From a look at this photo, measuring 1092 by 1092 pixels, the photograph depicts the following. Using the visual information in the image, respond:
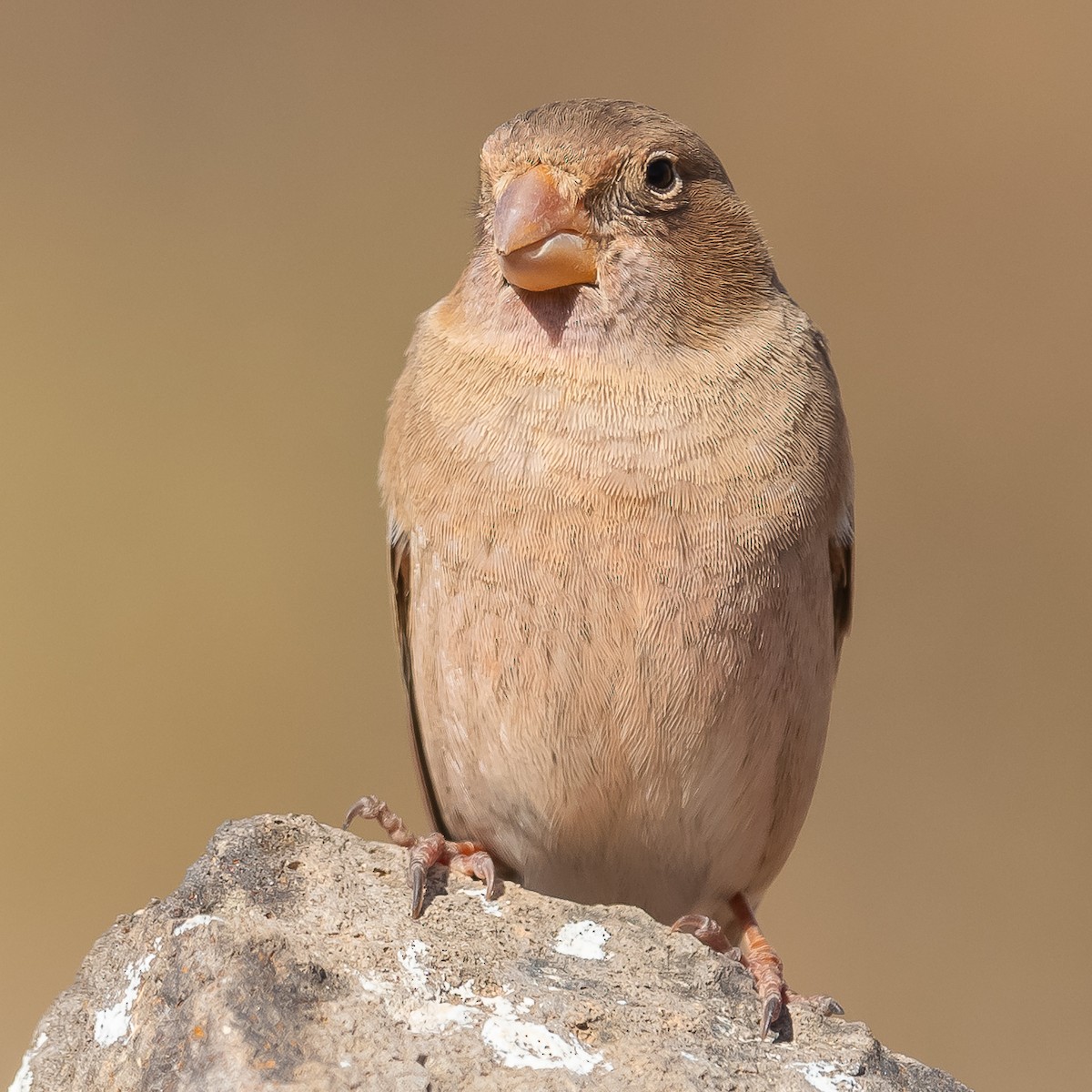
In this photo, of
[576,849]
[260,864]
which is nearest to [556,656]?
[576,849]

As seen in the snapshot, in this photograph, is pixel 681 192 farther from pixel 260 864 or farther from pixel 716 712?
pixel 260 864

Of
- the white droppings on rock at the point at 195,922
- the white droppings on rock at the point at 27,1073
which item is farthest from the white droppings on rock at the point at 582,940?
the white droppings on rock at the point at 27,1073

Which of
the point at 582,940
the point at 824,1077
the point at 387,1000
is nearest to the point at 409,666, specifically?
the point at 582,940

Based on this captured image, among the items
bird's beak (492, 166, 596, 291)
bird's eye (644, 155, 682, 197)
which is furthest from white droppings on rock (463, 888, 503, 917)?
bird's eye (644, 155, 682, 197)

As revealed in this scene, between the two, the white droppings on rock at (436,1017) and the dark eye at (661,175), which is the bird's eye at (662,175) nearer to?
the dark eye at (661,175)

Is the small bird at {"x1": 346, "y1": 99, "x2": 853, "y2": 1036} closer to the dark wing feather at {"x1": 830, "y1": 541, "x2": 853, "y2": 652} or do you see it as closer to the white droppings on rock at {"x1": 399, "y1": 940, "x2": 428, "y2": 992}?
the dark wing feather at {"x1": 830, "y1": 541, "x2": 853, "y2": 652}

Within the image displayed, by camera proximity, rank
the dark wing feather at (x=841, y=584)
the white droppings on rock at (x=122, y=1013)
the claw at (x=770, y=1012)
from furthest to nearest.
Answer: the dark wing feather at (x=841, y=584)
the claw at (x=770, y=1012)
the white droppings on rock at (x=122, y=1013)
